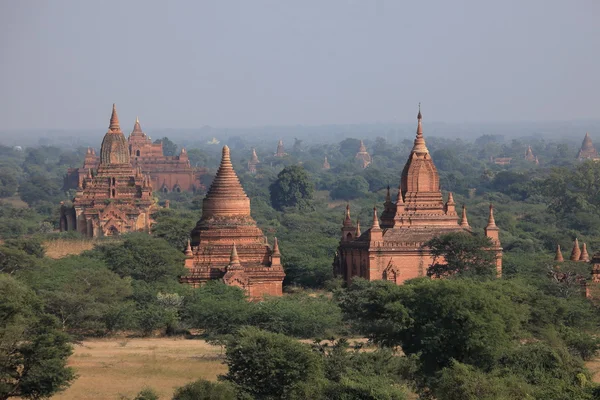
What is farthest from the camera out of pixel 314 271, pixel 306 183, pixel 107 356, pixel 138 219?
pixel 306 183

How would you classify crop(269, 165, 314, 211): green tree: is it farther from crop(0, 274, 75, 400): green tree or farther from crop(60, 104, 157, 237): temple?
crop(0, 274, 75, 400): green tree

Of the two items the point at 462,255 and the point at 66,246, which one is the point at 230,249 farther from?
the point at 66,246

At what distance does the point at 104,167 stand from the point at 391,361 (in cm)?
4783

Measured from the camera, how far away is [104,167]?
8500 cm

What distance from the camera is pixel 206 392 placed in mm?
35031

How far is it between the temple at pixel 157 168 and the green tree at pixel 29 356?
88194 millimetres

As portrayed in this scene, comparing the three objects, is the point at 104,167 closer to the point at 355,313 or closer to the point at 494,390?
the point at 355,313

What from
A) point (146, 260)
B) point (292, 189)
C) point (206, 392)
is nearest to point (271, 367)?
point (206, 392)

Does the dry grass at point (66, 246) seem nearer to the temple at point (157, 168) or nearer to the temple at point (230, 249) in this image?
the temple at point (230, 249)

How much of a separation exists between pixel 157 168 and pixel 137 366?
293 ft

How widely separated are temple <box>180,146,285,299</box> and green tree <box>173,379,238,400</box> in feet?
64.3

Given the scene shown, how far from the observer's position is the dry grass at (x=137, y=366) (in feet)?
135

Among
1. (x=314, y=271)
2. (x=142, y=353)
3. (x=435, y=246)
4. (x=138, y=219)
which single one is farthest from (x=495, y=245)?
(x=138, y=219)

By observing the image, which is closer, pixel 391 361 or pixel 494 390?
pixel 494 390
